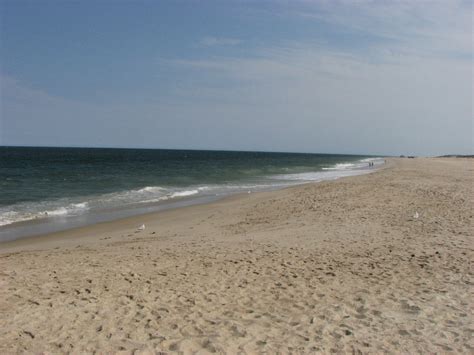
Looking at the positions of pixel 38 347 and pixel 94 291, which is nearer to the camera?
pixel 38 347

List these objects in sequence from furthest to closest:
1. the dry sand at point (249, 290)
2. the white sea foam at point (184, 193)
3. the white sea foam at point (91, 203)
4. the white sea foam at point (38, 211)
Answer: the white sea foam at point (184, 193) → the white sea foam at point (91, 203) → the white sea foam at point (38, 211) → the dry sand at point (249, 290)

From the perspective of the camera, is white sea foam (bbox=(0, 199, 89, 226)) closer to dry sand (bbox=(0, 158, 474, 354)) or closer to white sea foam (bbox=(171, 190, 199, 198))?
dry sand (bbox=(0, 158, 474, 354))

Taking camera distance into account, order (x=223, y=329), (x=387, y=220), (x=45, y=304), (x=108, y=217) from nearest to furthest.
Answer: (x=223, y=329) < (x=45, y=304) < (x=387, y=220) < (x=108, y=217)

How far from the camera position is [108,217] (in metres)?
16.3

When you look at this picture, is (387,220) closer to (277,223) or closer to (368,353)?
(277,223)

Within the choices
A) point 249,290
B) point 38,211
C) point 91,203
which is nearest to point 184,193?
point 91,203

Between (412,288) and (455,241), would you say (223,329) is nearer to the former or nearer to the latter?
(412,288)

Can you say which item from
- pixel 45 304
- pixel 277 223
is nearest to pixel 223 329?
pixel 45 304

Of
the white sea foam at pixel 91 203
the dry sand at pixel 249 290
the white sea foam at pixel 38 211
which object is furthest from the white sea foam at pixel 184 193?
the dry sand at pixel 249 290

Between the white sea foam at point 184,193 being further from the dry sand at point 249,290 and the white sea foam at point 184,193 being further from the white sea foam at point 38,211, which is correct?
the dry sand at point 249,290

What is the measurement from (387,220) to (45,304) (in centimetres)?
985

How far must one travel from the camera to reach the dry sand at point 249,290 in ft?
16.7

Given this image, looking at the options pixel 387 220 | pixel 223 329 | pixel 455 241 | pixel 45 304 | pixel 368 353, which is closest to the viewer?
pixel 368 353

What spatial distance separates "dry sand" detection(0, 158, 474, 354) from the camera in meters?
5.09
